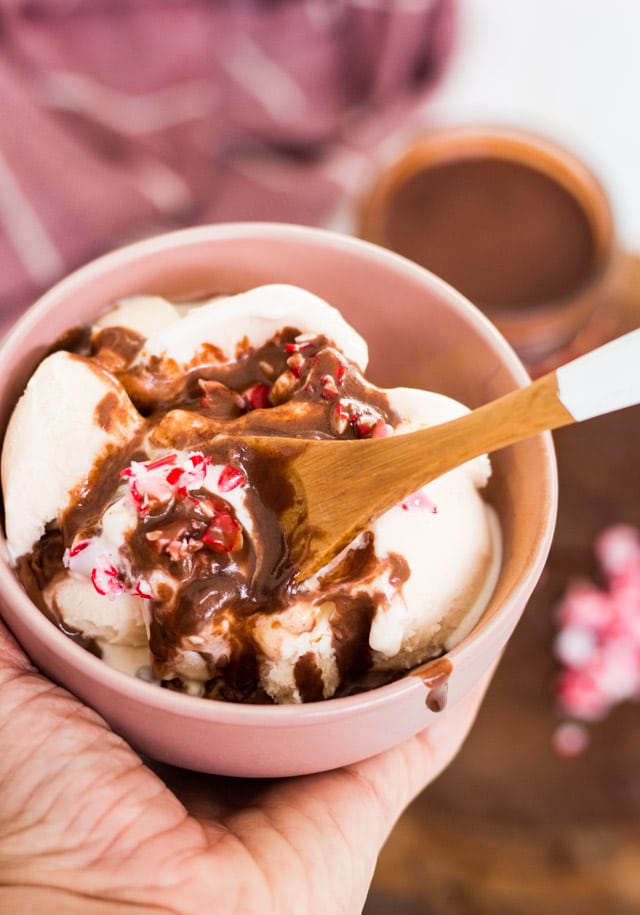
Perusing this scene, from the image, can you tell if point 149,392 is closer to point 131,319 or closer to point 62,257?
point 131,319

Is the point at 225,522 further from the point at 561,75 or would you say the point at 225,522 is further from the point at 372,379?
the point at 561,75

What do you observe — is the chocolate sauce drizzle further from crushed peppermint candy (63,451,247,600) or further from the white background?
the white background

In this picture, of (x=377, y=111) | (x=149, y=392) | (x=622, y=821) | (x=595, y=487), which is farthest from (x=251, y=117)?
(x=622, y=821)

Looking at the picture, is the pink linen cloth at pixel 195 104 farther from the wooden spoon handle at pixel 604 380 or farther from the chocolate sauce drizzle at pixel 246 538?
the wooden spoon handle at pixel 604 380

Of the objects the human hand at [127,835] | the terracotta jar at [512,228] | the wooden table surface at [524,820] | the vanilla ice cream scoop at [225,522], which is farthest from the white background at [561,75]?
the human hand at [127,835]

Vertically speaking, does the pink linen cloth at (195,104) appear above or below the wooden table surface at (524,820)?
above

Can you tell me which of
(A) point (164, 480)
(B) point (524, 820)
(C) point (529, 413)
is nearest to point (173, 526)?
(A) point (164, 480)
